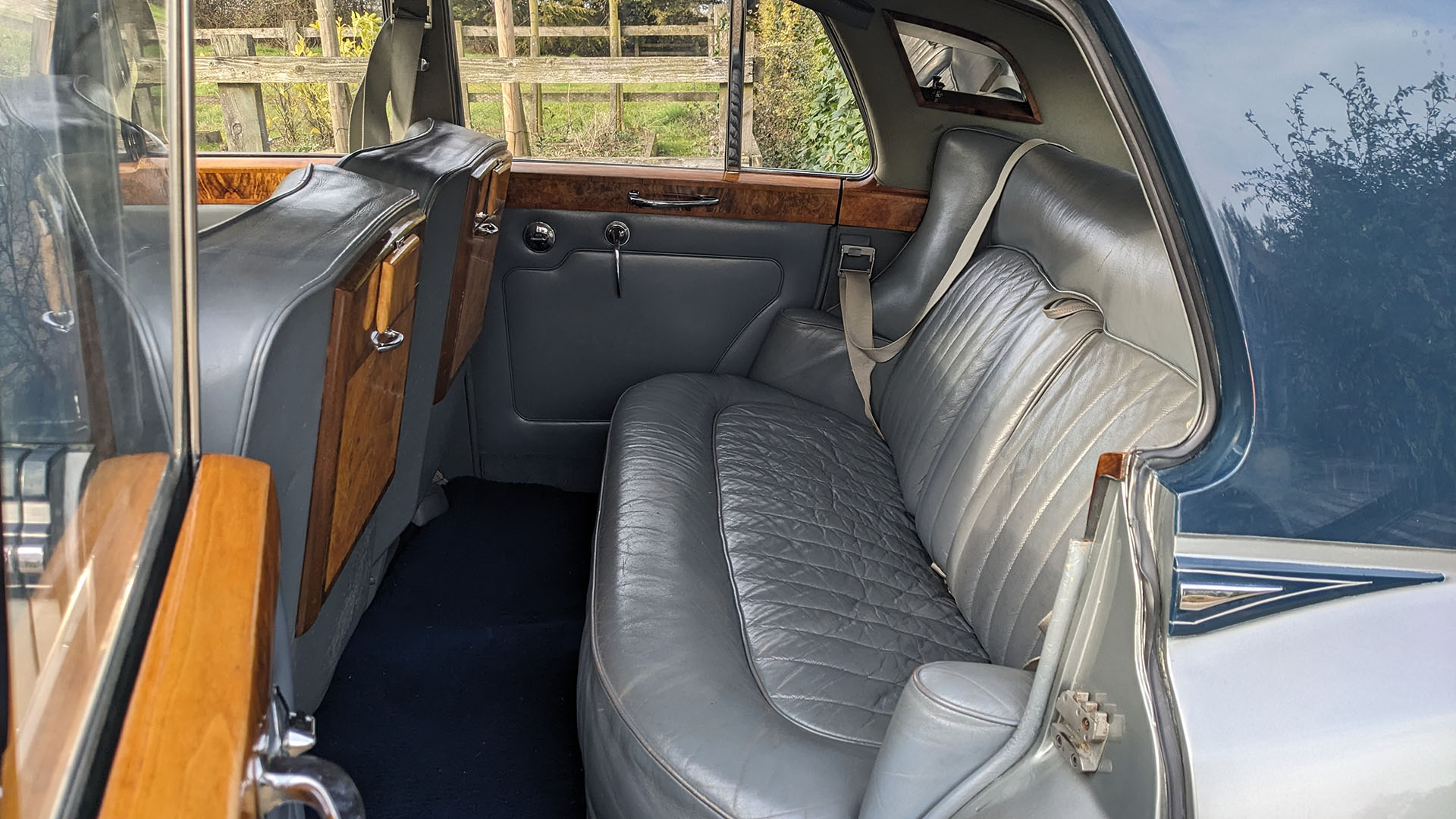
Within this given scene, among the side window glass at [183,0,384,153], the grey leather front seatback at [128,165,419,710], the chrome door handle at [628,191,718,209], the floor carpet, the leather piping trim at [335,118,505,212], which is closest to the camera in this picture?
the grey leather front seatback at [128,165,419,710]

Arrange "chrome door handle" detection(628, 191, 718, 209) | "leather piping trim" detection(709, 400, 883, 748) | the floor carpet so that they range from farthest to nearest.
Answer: "chrome door handle" detection(628, 191, 718, 209)
the floor carpet
"leather piping trim" detection(709, 400, 883, 748)

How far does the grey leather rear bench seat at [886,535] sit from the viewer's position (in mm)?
1216

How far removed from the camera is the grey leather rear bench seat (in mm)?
1216

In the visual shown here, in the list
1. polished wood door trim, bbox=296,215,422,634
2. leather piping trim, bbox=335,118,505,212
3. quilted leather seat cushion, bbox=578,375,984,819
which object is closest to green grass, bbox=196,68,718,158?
leather piping trim, bbox=335,118,505,212

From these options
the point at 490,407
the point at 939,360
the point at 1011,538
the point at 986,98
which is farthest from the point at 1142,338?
the point at 490,407

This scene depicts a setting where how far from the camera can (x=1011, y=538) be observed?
155cm

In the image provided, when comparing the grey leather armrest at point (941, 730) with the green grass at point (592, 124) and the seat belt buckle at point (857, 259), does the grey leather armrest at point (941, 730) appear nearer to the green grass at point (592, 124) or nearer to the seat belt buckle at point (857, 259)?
the seat belt buckle at point (857, 259)

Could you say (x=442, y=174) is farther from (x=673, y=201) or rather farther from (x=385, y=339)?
(x=673, y=201)

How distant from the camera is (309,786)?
67 centimetres

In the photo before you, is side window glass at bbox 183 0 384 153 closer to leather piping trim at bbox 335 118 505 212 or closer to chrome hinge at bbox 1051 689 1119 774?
leather piping trim at bbox 335 118 505 212

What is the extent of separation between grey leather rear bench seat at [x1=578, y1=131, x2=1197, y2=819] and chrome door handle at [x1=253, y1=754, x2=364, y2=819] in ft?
1.81

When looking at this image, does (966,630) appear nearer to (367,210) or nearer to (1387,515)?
(1387,515)

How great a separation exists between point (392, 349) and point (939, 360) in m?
1.11

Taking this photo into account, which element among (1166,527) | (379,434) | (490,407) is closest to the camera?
(1166,527)
